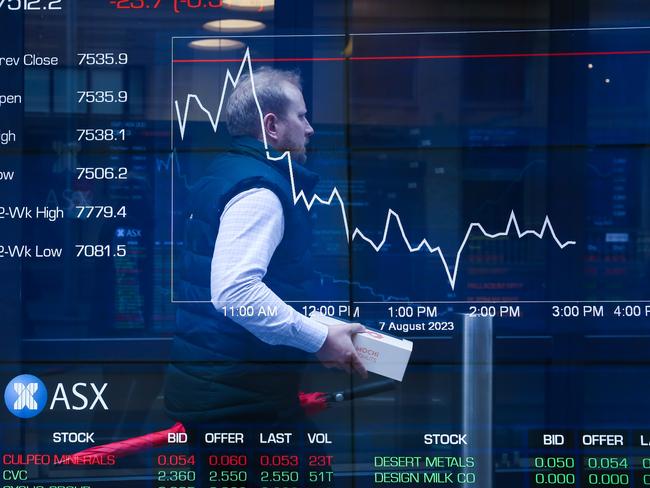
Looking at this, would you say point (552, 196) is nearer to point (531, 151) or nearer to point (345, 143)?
point (531, 151)

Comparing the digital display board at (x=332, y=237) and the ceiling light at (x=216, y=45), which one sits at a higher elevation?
the ceiling light at (x=216, y=45)

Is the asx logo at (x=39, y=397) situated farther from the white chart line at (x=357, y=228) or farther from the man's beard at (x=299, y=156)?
the man's beard at (x=299, y=156)

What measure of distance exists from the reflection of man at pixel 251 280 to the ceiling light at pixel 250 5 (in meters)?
0.31

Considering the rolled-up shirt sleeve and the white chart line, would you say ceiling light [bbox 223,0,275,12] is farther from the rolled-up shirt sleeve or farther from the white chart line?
the rolled-up shirt sleeve

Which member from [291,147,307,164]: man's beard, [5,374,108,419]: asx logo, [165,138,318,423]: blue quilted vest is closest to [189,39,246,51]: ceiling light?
[165,138,318,423]: blue quilted vest

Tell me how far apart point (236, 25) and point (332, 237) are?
1.14 meters

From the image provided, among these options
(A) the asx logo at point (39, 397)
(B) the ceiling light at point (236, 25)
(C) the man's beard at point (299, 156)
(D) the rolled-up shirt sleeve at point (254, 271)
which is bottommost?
(A) the asx logo at point (39, 397)

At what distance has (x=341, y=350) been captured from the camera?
166 inches

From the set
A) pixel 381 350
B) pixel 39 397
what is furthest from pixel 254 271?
pixel 39 397

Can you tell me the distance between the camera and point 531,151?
4.20 m

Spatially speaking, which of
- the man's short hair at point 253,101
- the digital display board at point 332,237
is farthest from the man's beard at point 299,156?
the man's short hair at point 253,101

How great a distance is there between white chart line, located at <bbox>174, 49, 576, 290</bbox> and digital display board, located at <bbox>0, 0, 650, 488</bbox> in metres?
0.01

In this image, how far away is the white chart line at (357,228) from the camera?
13.7 feet

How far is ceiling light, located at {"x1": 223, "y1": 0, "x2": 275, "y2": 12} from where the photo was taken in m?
4.25
